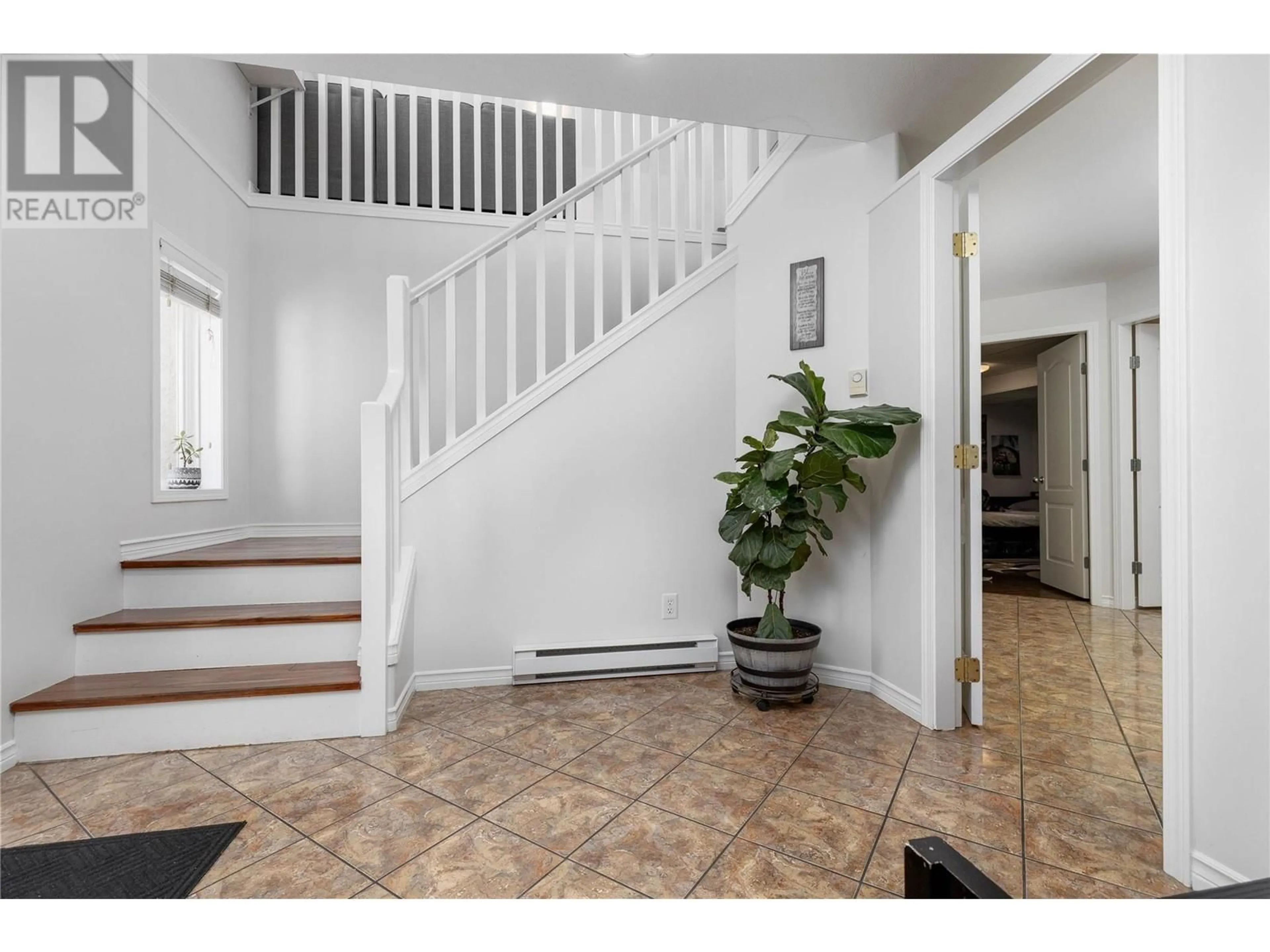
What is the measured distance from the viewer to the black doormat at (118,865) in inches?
54.7

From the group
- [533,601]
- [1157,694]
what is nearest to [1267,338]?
[1157,694]

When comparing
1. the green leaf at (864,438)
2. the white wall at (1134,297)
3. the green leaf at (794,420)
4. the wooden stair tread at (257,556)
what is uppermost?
the white wall at (1134,297)

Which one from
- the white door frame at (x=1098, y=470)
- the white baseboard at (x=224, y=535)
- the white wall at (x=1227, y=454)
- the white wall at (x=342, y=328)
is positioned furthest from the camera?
the white door frame at (x=1098, y=470)

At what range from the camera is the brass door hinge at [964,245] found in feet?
7.81

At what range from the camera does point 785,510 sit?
261 cm

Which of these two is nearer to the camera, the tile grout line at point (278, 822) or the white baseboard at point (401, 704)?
the tile grout line at point (278, 822)

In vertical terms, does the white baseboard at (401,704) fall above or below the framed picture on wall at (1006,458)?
below

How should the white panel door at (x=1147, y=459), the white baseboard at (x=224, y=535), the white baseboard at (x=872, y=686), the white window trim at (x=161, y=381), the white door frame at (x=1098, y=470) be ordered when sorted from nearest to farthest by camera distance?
the white baseboard at (x=872, y=686), the white baseboard at (x=224, y=535), the white window trim at (x=161, y=381), the white panel door at (x=1147, y=459), the white door frame at (x=1098, y=470)

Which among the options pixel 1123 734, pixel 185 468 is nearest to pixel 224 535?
pixel 185 468

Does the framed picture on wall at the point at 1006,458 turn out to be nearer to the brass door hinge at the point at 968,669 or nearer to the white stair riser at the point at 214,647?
the brass door hinge at the point at 968,669

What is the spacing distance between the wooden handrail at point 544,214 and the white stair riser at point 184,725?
1827mm

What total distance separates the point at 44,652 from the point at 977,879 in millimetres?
2987

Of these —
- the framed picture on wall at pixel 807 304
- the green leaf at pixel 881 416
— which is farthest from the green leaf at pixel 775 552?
the framed picture on wall at pixel 807 304

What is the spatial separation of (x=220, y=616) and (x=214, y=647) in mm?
125
